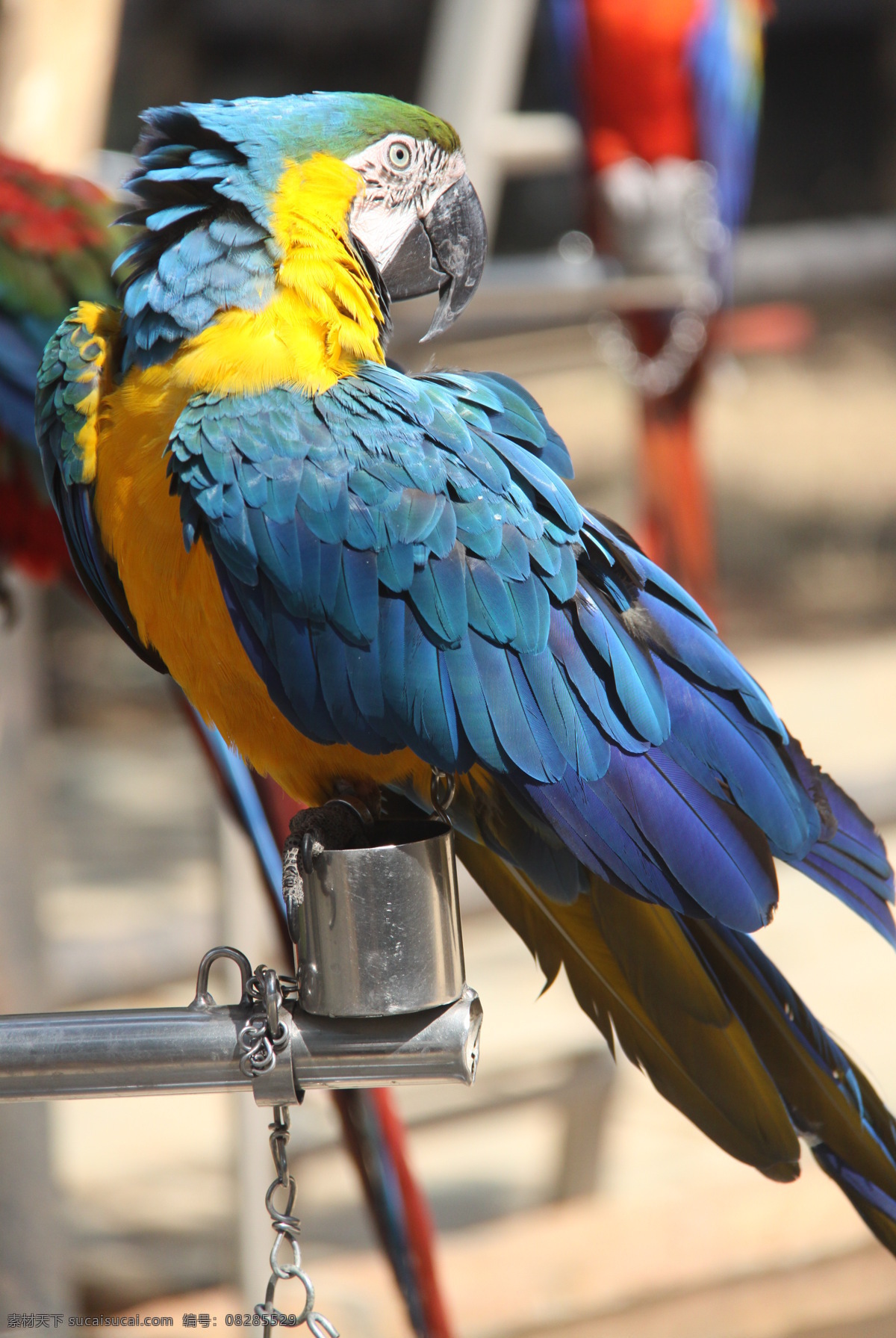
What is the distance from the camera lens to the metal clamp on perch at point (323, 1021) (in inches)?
24.9

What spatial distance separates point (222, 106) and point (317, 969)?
485 mm

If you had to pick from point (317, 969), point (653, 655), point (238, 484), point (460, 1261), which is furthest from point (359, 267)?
point (460, 1261)

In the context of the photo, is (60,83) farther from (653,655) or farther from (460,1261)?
(460,1261)

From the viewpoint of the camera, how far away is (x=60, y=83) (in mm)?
1448

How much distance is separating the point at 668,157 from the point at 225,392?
5.08ft

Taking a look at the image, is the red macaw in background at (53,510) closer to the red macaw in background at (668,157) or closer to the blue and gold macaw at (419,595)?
the blue and gold macaw at (419,595)

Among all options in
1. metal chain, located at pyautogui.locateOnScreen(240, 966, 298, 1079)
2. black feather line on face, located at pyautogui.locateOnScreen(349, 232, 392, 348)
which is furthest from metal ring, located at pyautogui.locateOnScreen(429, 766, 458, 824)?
black feather line on face, located at pyautogui.locateOnScreen(349, 232, 392, 348)

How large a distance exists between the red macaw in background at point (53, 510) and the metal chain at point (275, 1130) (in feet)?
1.24

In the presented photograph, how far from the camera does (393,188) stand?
76 centimetres

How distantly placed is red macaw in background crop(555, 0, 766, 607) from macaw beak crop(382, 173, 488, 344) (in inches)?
45.6

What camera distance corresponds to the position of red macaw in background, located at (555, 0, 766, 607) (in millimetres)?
1970

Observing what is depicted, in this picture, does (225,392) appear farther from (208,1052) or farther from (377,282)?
(208,1052)

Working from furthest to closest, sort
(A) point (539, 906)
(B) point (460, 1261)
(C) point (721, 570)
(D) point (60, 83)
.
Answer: (C) point (721, 570), (B) point (460, 1261), (D) point (60, 83), (A) point (539, 906)

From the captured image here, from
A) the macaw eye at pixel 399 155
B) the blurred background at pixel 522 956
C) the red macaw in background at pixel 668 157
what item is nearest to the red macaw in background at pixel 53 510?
the blurred background at pixel 522 956
